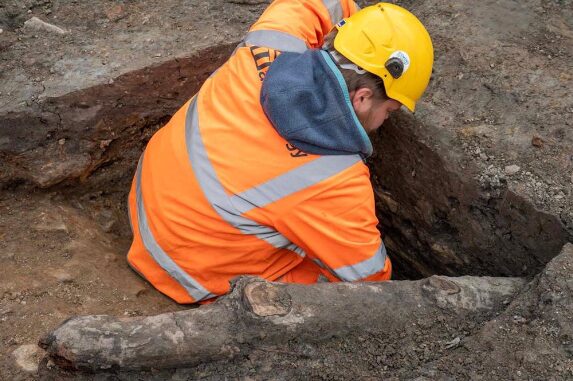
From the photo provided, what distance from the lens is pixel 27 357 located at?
2.16m

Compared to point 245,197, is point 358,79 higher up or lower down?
higher up

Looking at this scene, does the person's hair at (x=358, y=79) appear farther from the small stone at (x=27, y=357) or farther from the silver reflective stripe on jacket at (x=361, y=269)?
the small stone at (x=27, y=357)

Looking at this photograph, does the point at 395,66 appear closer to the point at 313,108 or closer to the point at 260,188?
the point at 313,108

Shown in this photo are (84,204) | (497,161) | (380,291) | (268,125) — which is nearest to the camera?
(380,291)

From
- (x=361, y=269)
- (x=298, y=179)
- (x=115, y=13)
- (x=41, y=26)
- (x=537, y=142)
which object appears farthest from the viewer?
(x=115, y=13)

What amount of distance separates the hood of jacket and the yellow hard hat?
0.12 meters

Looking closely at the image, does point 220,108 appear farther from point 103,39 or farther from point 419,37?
point 103,39

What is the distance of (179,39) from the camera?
11.4 ft

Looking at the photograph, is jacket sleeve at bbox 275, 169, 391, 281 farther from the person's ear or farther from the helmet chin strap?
the helmet chin strap

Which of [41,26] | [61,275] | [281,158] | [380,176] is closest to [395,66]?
[281,158]

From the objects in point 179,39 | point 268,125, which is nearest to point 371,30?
point 268,125

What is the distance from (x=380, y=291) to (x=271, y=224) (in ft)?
1.62

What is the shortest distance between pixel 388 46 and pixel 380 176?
102 centimetres

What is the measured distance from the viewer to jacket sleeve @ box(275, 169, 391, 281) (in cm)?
234
